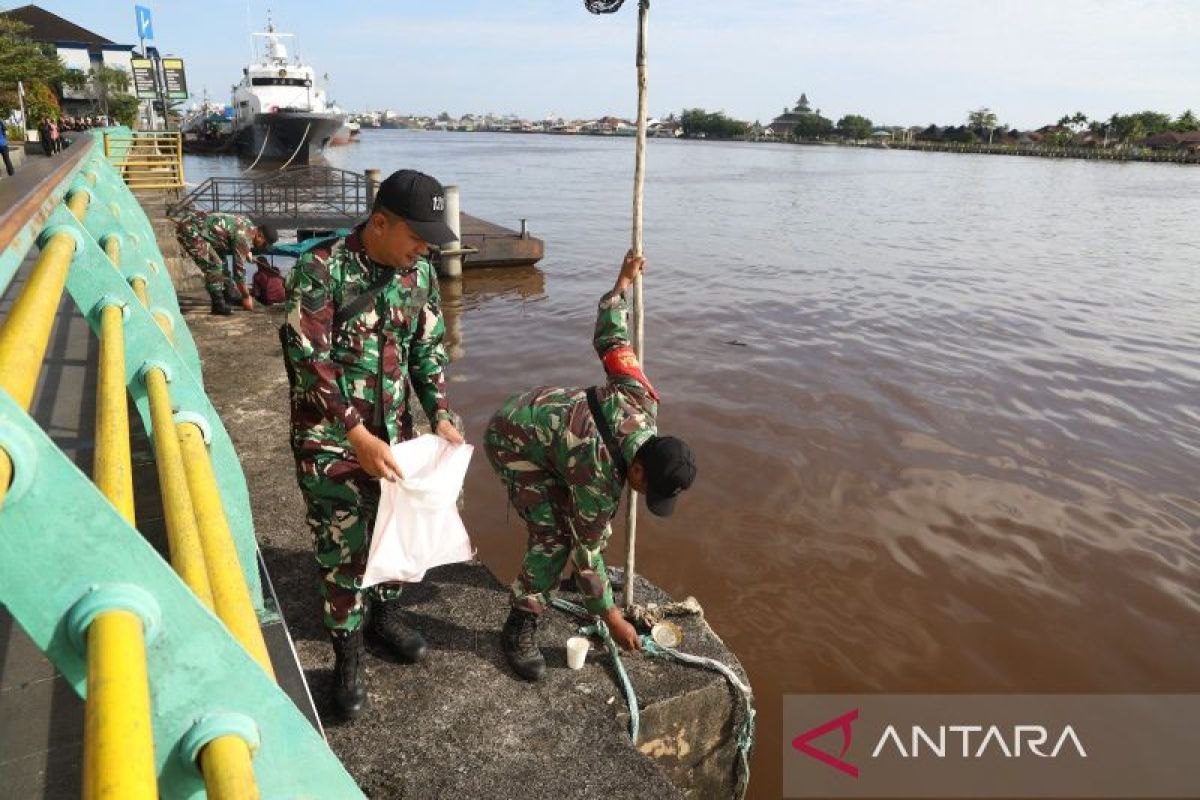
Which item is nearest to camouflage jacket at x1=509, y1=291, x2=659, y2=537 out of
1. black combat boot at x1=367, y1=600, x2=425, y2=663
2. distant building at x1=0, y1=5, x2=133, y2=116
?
black combat boot at x1=367, y1=600, x2=425, y2=663

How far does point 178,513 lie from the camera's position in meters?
1.31

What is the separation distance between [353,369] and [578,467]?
3.10 ft

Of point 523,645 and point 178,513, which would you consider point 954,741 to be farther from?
point 178,513

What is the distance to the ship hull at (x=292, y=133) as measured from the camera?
4550cm

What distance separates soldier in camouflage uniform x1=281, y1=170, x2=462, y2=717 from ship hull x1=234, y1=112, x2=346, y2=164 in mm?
46658

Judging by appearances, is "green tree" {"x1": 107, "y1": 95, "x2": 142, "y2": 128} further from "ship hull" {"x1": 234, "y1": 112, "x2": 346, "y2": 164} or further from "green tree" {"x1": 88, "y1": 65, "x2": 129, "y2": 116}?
"ship hull" {"x1": 234, "y1": 112, "x2": 346, "y2": 164}

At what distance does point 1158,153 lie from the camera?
299ft

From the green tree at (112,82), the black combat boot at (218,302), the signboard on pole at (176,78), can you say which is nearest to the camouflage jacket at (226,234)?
the black combat boot at (218,302)

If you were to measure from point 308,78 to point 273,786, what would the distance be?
57808 millimetres

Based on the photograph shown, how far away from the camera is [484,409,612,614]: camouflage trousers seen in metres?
3.15

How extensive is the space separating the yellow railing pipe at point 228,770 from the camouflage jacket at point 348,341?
5.56 feet

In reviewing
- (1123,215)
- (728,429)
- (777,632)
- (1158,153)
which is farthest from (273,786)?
(1158,153)

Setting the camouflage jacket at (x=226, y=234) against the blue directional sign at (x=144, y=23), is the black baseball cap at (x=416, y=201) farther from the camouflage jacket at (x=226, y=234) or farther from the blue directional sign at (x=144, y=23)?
the blue directional sign at (x=144, y=23)

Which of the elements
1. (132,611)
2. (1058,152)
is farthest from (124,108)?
(1058,152)
